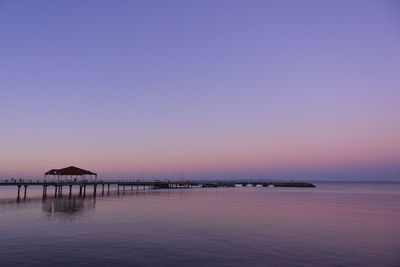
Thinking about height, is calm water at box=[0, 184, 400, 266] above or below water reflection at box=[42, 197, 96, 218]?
below

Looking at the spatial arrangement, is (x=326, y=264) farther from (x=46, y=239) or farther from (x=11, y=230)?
(x=11, y=230)

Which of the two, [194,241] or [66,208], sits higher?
[66,208]

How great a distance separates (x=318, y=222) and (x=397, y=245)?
45.2 feet

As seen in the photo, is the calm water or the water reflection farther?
the water reflection

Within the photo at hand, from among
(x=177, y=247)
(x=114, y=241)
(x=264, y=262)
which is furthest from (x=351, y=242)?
(x=114, y=241)

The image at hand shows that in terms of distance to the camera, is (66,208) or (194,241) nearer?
(194,241)

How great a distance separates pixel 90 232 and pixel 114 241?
541 centimetres

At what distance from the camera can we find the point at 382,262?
977 inches

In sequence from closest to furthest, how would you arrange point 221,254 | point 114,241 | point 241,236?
point 221,254, point 114,241, point 241,236

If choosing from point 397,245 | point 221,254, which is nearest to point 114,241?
point 221,254

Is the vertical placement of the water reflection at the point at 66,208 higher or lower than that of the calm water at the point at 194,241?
higher

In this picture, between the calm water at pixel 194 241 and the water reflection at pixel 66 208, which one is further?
the water reflection at pixel 66 208

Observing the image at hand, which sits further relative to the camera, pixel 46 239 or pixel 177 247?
pixel 46 239

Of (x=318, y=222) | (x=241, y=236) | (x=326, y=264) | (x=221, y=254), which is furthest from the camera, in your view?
(x=318, y=222)
